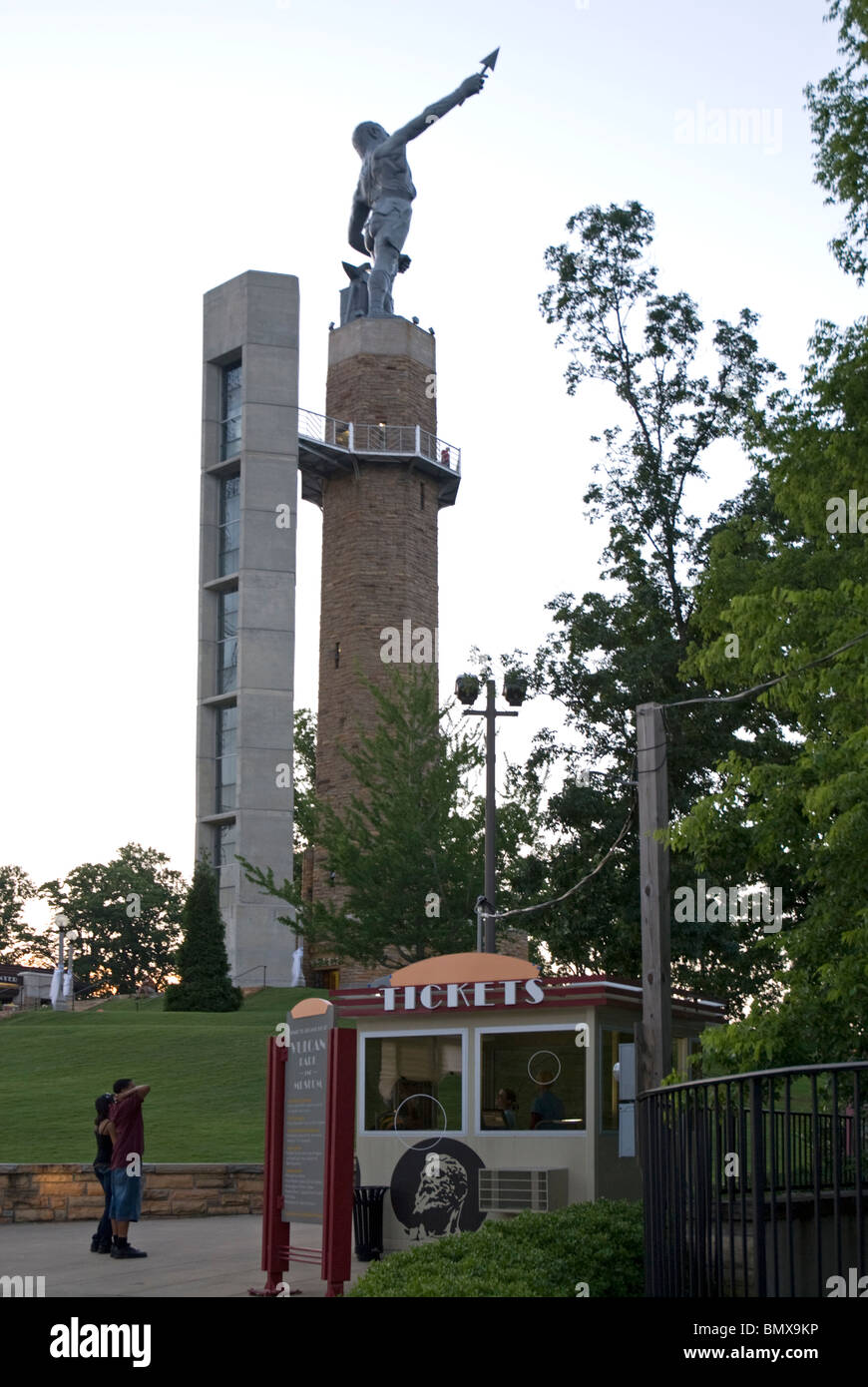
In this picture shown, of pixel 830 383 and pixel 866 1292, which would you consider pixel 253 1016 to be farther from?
pixel 866 1292

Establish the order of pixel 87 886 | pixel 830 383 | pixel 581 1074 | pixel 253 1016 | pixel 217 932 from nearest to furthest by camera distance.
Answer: pixel 581 1074 → pixel 830 383 → pixel 253 1016 → pixel 217 932 → pixel 87 886

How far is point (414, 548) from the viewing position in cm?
5591

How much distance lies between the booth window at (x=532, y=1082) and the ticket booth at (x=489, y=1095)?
0.01m

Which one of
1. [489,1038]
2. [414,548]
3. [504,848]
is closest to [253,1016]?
[504,848]

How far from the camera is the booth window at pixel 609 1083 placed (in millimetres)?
15562

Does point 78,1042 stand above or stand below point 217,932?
below

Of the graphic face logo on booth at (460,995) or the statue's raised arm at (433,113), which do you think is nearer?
the graphic face logo on booth at (460,995)

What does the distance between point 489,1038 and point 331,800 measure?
37.7 m

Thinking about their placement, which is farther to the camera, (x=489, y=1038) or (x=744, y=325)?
(x=744, y=325)

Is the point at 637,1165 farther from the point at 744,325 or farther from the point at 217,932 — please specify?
the point at 217,932

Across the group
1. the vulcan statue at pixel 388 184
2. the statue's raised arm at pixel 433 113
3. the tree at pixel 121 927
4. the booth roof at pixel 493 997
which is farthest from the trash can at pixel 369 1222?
the tree at pixel 121 927

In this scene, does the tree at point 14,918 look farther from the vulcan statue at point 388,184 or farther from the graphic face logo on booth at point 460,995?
the graphic face logo on booth at point 460,995

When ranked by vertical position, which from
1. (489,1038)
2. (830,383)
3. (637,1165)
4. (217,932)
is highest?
(830,383)
